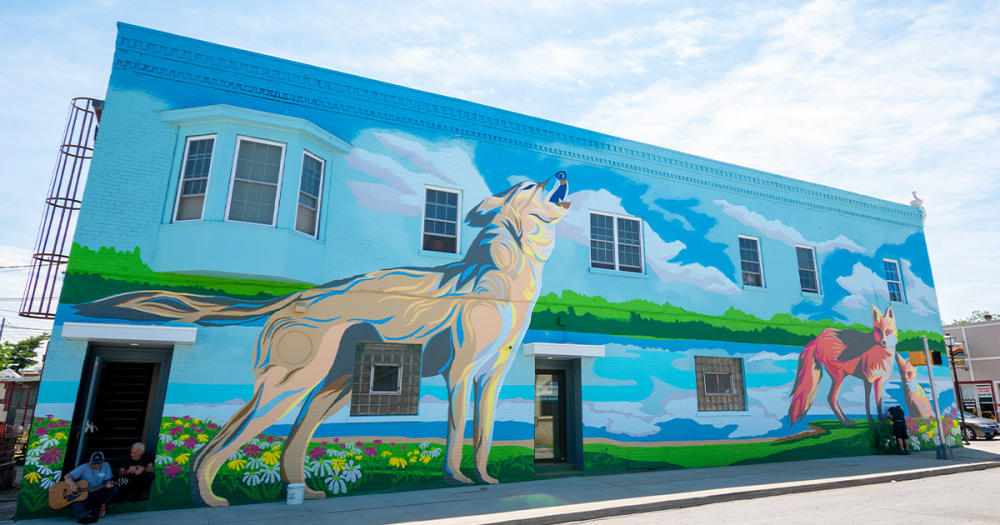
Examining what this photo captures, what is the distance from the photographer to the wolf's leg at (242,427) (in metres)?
9.52

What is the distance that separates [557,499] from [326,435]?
4.46 m

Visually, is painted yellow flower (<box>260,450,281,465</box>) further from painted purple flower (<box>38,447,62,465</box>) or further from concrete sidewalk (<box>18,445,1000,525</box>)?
painted purple flower (<box>38,447,62,465</box>)

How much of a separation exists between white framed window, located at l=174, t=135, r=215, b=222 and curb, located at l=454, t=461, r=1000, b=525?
714cm

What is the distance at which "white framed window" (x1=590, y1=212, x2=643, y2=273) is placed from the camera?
1417cm

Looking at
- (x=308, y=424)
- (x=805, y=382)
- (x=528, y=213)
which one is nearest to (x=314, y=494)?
(x=308, y=424)

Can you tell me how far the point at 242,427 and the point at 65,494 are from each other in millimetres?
2563

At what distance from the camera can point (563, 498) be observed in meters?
9.98

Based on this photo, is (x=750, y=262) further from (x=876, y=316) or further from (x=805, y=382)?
(x=876, y=316)

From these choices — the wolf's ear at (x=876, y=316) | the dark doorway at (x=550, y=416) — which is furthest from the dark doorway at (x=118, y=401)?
the wolf's ear at (x=876, y=316)

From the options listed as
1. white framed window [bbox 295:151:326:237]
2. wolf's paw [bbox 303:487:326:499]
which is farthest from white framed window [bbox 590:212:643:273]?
wolf's paw [bbox 303:487:326:499]

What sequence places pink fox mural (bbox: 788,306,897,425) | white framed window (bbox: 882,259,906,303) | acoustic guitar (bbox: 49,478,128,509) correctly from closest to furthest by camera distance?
acoustic guitar (bbox: 49,478,128,509) < pink fox mural (bbox: 788,306,897,425) < white framed window (bbox: 882,259,906,303)

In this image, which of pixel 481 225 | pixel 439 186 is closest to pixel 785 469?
pixel 481 225

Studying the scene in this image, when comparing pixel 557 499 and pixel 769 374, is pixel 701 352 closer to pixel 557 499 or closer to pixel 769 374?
pixel 769 374

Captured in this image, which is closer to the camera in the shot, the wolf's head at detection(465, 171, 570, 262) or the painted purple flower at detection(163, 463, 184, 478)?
the painted purple flower at detection(163, 463, 184, 478)
